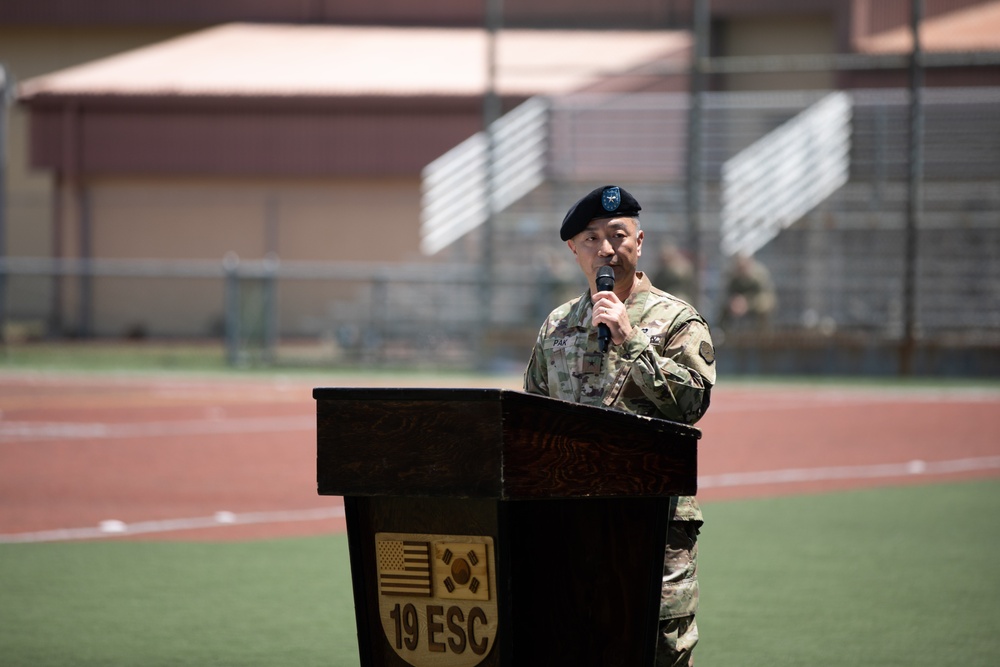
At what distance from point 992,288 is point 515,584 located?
19348 mm

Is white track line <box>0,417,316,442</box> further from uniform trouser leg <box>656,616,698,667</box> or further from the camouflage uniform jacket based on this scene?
uniform trouser leg <box>656,616,698,667</box>

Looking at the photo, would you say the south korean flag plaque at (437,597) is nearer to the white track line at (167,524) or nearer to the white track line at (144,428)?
the white track line at (167,524)

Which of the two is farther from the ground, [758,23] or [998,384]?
[758,23]

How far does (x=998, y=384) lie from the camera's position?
20.2 metres

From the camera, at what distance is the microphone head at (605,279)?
13.8 ft

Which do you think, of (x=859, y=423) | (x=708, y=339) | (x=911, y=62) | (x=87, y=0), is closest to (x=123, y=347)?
(x=87, y=0)

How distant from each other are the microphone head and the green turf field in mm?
2470

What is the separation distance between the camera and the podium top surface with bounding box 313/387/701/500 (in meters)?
3.56

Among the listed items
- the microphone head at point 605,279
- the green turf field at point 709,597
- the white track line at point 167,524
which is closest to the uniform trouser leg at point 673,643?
the microphone head at point 605,279

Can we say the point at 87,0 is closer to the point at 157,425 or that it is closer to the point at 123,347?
the point at 123,347

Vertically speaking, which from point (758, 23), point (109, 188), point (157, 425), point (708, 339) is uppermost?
point (758, 23)

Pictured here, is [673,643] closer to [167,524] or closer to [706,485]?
[167,524]

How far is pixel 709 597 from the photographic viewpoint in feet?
24.9

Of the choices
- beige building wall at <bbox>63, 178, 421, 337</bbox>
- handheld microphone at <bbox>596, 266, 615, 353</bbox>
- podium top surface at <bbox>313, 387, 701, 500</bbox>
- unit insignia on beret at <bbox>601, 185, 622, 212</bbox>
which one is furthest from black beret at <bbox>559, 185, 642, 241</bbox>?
beige building wall at <bbox>63, 178, 421, 337</bbox>
